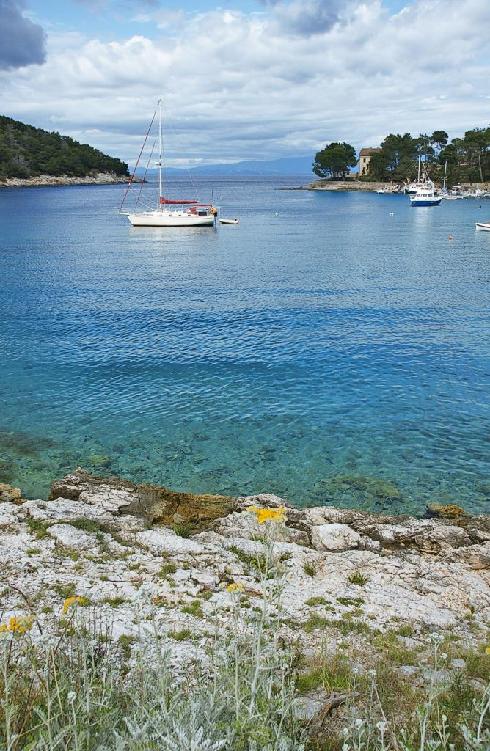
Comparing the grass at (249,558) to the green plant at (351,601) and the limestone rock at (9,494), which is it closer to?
the green plant at (351,601)

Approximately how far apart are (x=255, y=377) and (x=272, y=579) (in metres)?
13.9

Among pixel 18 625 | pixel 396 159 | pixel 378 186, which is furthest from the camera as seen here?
pixel 396 159

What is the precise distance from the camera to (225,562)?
10.6m

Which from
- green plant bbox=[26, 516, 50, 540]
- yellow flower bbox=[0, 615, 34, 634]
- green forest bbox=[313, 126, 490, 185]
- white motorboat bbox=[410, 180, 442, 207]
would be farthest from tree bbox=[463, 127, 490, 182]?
yellow flower bbox=[0, 615, 34, 634]

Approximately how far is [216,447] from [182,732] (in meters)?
14.0

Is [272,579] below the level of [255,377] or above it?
below

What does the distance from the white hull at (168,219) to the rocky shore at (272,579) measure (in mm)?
70422

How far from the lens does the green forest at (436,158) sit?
173 metres

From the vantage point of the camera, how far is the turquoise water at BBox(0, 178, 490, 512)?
16.5 m

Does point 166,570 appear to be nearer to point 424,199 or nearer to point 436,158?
point 424,199

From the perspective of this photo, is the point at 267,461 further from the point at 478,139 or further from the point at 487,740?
the point at 478,139

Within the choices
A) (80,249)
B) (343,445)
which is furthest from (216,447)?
(80,249)

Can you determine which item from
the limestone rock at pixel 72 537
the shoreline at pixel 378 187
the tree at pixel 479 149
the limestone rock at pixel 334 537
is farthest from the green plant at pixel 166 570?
the tree at pixel 479 149

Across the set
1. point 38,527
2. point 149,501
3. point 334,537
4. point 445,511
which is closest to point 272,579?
point 334,537
